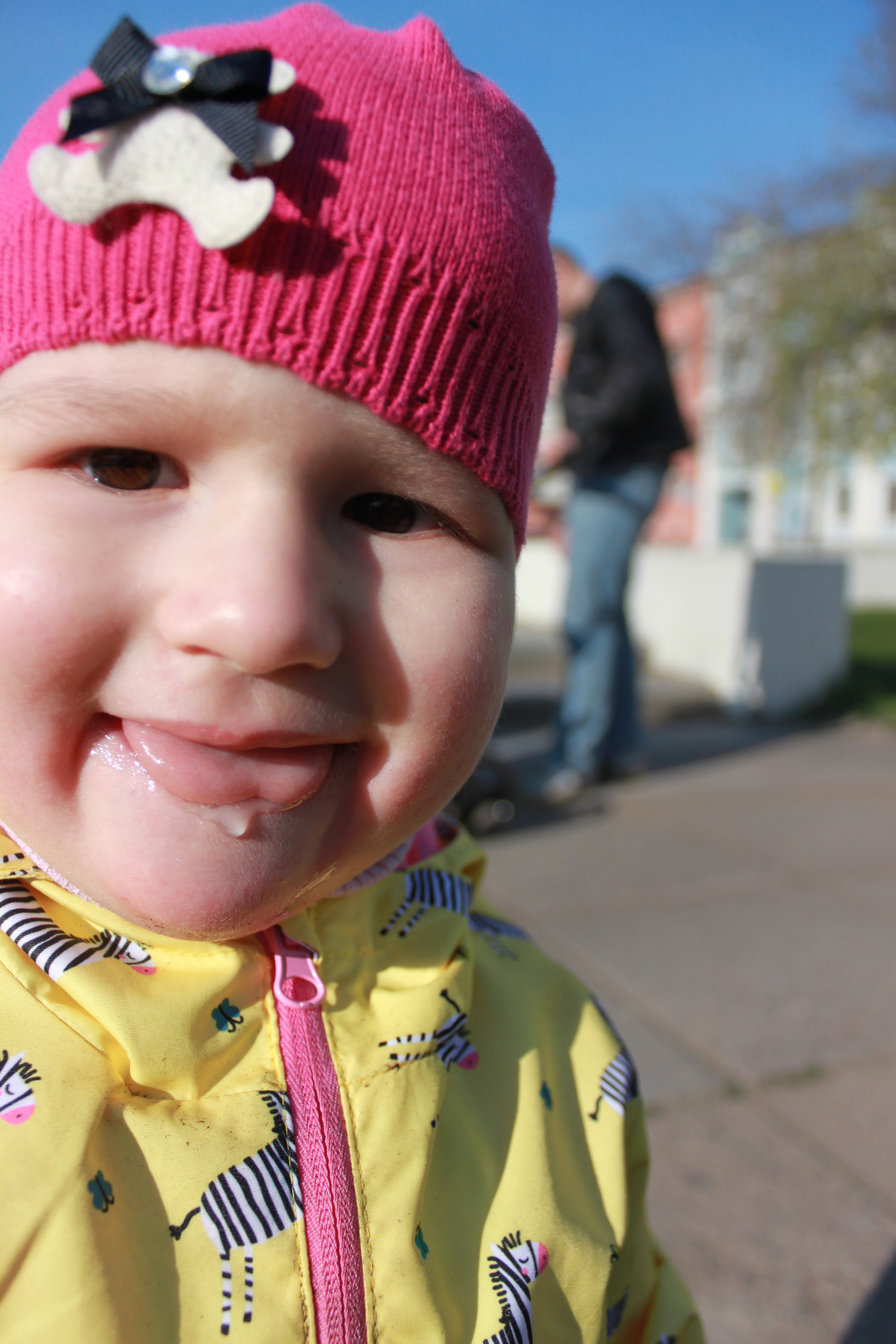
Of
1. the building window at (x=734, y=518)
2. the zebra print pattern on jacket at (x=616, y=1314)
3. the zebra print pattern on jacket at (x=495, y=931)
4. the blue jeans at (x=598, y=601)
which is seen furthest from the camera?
the building window at (x=734, y=518)

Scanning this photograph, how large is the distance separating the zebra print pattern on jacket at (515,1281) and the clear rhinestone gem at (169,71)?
3.36 ft

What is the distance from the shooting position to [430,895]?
1.22 m

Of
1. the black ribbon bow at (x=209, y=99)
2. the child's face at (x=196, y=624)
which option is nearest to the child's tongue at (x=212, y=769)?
the child's face at (x=196, y=624)

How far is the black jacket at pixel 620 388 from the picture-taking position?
4.63m

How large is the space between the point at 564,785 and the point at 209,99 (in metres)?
4.02

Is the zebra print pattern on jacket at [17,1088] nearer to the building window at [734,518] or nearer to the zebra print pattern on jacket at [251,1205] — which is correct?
the zebra print pattern on jacket at [251,1205]

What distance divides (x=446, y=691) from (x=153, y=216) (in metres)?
0.43

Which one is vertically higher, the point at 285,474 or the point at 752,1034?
the point at 285,474

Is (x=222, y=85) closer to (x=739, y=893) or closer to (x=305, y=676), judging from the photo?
(x=305, y=676)

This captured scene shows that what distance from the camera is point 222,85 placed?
79 centimetres

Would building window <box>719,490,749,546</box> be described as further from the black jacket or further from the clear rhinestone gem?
the clear rhinestone gem

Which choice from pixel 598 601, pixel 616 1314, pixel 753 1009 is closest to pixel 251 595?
pixel 616 1314

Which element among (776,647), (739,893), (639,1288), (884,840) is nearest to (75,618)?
(639,1288)

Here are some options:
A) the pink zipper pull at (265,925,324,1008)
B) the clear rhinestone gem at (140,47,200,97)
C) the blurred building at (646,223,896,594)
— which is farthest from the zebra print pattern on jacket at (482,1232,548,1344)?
the blurred building at (646,223,896,594)
